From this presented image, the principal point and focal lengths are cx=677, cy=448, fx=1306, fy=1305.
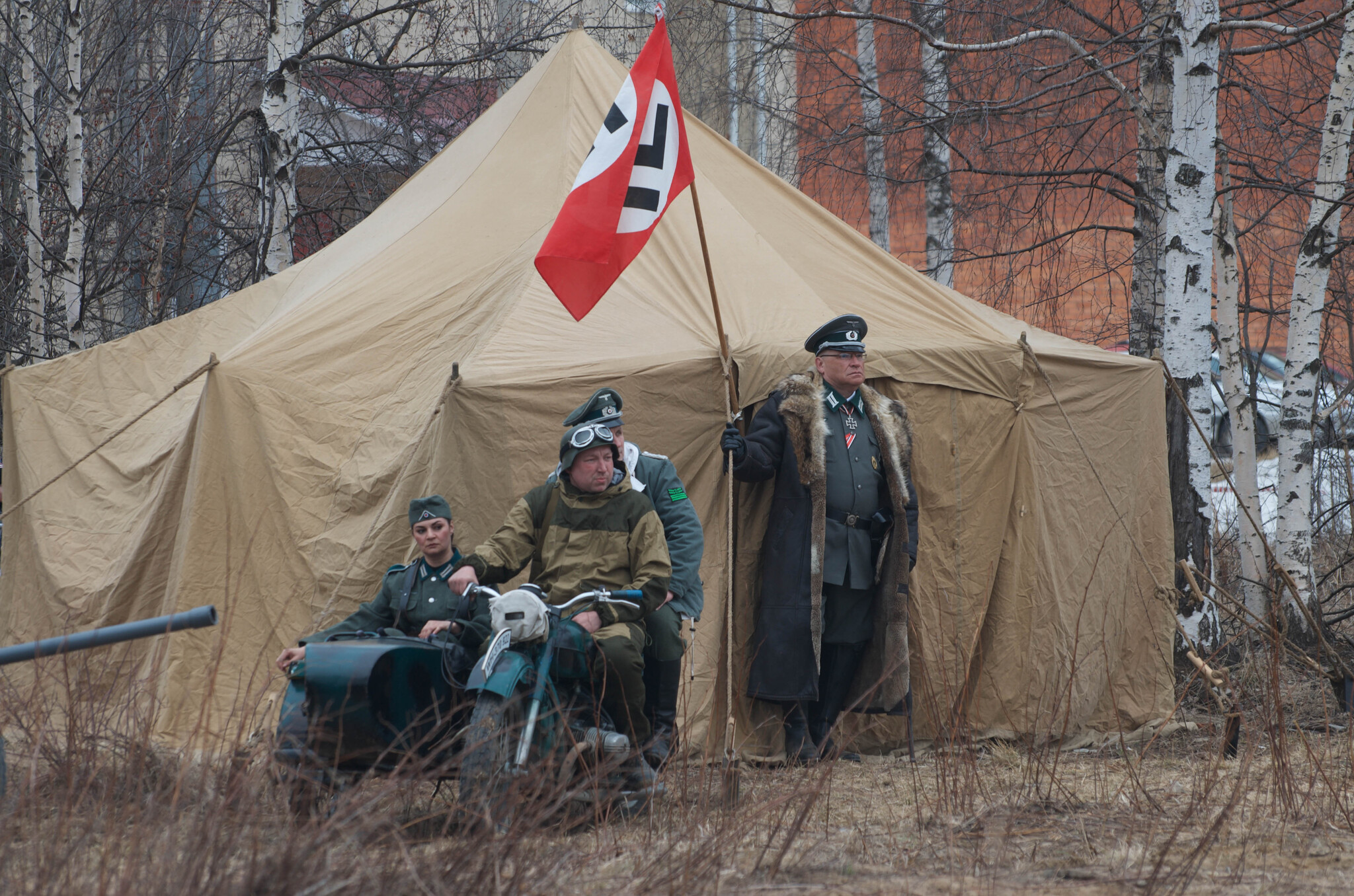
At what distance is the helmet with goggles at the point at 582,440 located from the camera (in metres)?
4.22

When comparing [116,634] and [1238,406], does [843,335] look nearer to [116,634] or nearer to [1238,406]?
[116,634]

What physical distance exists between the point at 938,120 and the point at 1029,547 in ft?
10.8

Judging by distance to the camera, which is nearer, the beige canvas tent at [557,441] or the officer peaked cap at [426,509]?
the officer peaked cap at [426,509]

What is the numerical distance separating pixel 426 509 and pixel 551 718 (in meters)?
1.07

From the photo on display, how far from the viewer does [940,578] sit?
18.1ft

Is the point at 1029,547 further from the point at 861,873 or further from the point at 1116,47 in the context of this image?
the point at 1116,47

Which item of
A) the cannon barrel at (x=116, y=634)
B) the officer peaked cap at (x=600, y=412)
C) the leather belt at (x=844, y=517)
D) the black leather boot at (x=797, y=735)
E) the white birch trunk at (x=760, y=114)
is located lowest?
the black leather boot at (x=797, y=735)

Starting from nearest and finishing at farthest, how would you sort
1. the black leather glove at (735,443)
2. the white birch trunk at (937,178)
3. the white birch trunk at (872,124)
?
the black leather glove at (735,443) → the white birch trunk at (937,178) → the white birch trunk at (872,124)

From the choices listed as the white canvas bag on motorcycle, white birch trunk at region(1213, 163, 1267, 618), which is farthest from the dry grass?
white birch trunk at region(1213, 163, 1267, 618)

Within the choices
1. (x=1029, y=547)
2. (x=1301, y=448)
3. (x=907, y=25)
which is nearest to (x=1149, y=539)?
(x=1029, y=547)

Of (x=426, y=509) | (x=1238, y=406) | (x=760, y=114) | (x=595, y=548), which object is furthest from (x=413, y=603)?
(x=760, y=114)

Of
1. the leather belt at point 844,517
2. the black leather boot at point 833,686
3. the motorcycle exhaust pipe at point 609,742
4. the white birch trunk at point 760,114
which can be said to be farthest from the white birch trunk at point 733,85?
the motorcycle exhaust pipe at point 609,742

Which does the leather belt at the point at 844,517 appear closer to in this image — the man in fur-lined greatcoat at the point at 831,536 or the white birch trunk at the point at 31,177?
the man in fur-lined greatcoat at the point at 831,536

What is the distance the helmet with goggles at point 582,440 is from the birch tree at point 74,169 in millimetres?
5750
